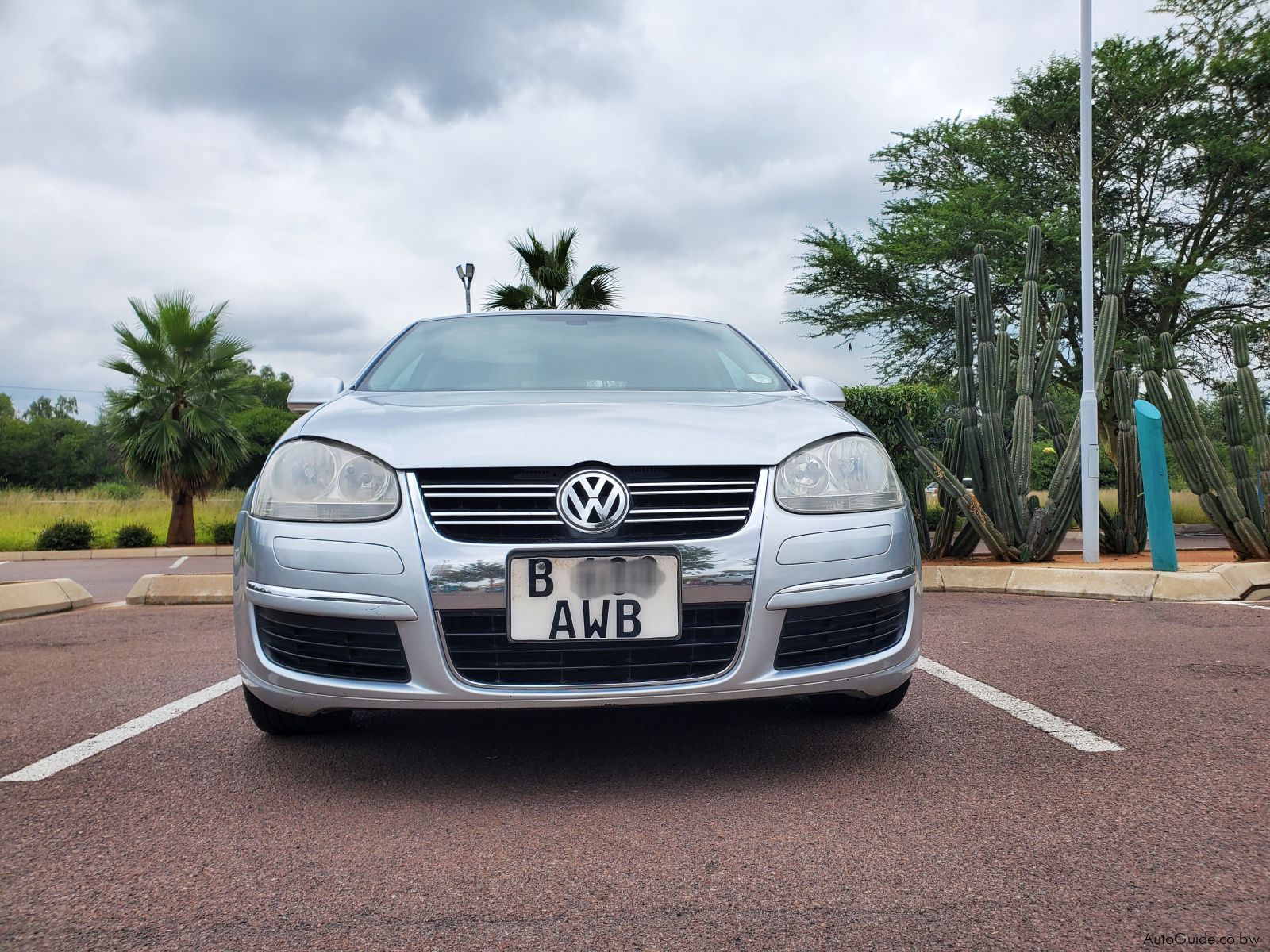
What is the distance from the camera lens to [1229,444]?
9.20 meters

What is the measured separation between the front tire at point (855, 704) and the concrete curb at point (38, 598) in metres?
6.12

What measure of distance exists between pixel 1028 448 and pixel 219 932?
7.96 meters

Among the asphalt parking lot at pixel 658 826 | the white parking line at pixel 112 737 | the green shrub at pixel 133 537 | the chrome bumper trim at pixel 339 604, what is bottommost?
the green shrub at pixel 133 537

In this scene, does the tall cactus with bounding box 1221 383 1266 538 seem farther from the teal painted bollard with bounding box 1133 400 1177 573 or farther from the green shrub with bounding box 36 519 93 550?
the green shrub with bounding box 36 519 93 550

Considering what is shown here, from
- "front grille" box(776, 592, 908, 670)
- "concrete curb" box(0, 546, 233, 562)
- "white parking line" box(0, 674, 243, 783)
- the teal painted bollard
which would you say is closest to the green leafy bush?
the teal painted bollard

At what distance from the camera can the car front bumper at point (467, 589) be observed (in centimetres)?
259

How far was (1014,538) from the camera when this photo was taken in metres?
8.93

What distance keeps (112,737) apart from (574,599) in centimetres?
182

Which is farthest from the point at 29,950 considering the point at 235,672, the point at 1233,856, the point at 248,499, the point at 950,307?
the point at 950,307

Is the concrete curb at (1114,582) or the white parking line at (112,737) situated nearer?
the white parking line at (112,737)

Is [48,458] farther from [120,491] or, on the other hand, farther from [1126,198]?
[1126,198]

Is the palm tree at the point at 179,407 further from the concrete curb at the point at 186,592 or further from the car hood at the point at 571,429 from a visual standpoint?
the car hood at the point at 571,429

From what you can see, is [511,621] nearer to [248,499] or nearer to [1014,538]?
[248,499]

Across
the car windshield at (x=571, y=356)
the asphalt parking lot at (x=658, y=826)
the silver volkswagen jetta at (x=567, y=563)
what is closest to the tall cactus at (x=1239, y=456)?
the asphalt parking lot at (x=658, y=826)
